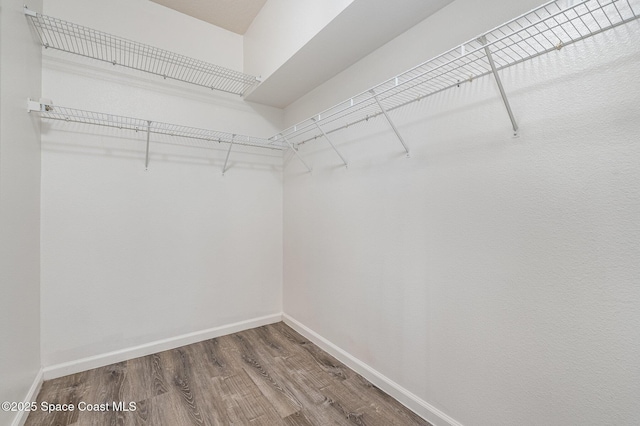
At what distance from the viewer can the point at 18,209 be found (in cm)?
139

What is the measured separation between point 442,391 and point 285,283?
168 centimetres

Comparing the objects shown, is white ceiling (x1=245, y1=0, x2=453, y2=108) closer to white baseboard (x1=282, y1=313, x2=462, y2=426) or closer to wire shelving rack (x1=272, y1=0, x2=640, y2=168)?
wire shelving rack (x1=272, y1=0, x2=640, y2=168)

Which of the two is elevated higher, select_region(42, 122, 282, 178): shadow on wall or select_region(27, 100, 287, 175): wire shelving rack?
select_region(27, 100, 287, 175): wire shelving rack

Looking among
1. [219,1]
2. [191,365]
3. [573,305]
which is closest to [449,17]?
[573,305]

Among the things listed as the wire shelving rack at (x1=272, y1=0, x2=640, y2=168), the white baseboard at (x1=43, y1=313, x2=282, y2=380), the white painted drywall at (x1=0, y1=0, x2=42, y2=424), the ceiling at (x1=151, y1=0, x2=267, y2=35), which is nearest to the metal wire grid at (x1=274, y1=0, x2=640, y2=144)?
the wire shelving rack at (x1=272, y1=0, x2=640, y2=168)

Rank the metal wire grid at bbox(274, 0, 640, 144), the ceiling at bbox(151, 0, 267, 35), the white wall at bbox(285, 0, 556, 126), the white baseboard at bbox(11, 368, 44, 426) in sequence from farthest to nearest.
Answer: the ceiling at bbox(151, 0, 267, 35)
the white baseboard at bbox(11, 368, 44, 426)
the white wall at bbox(285, 0, 556, 126)
the metal wire grid at bbox(274, 0, 640, 144)

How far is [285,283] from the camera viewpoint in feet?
8.93

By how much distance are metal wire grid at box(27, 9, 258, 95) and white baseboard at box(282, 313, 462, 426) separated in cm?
221

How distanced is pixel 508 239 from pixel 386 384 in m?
1.12

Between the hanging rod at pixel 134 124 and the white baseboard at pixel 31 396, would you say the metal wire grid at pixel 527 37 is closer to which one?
the hanging rod at pixel 134 124

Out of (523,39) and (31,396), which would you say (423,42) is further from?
(31,396)

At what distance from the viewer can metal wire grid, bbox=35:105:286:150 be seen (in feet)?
5.80

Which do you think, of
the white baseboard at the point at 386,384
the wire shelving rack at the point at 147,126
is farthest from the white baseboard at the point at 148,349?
the wire shelving rack at the point at 147,126

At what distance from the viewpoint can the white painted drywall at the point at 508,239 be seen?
895 millimetres
